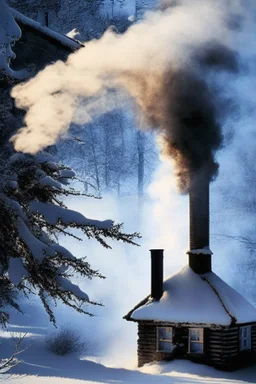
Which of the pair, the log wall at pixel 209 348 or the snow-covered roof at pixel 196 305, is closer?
the snow-covered roof at pixel 196 305

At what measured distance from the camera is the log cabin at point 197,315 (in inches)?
861

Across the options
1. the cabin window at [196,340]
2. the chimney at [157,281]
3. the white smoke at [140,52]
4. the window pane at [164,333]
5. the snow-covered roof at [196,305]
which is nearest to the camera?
the white smoke at [140,52]

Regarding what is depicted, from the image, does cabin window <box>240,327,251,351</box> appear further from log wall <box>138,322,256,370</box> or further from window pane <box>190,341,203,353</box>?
window pane <box>190,341,203,353</box>

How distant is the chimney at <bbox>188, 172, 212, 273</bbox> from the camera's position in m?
23.6

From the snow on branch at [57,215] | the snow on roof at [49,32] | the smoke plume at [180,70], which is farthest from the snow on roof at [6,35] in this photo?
the smoke plume at [180,70]

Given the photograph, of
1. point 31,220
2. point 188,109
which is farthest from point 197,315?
point 31,220

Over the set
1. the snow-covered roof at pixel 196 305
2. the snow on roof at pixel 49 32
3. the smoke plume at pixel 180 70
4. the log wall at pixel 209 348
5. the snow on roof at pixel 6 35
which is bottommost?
the log wall at pixel 209 348

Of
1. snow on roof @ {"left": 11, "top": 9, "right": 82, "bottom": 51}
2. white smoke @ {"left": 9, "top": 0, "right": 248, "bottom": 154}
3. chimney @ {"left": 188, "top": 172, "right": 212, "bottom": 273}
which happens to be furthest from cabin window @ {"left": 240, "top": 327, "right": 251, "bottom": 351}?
snow on roof @ {"left": 11, "top": 9, "right": 82, "bottom": 51}

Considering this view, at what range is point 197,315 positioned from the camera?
2180 cm

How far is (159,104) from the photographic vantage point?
2103 centimetres

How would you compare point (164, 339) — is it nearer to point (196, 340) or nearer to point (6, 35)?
point (196, 340)

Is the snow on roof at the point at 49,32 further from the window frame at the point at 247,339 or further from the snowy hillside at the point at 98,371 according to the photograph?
the window frame at the point at 247,339

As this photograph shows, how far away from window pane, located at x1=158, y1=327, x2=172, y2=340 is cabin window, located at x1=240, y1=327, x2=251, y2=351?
2.55 metres

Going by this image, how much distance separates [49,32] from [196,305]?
40.3ft
